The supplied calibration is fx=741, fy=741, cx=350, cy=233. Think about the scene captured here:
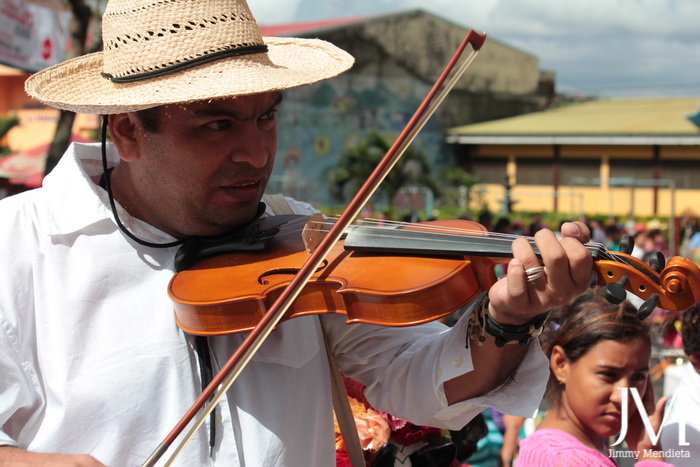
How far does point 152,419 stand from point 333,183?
20.4 m

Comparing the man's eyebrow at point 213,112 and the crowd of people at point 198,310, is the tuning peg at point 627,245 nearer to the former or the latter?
the crowd of people at point 198,310

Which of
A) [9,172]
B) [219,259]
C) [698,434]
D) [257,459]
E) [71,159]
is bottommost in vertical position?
[9,172]

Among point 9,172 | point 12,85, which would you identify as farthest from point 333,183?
point 9,172

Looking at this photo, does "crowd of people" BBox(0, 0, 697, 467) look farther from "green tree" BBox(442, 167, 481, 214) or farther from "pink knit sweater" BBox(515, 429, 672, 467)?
"green tree" BBox(442, 167, 481, 214)

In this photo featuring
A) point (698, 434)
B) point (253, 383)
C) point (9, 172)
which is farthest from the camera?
point (9, 172)

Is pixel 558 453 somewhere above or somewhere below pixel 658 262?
below

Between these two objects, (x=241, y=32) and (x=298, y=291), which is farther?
(x=241, y=32)

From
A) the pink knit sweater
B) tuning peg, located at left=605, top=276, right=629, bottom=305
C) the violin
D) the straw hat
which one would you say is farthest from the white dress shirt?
the pink knit sweater

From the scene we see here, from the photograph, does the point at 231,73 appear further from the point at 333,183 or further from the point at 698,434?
the point at 333,183

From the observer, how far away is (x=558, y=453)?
2229 millimetres

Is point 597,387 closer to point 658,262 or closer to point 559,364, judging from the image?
point 559,364

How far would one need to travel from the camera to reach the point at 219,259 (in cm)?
174

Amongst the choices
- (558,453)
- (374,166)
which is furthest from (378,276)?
(374,166)

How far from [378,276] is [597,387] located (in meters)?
1.26
